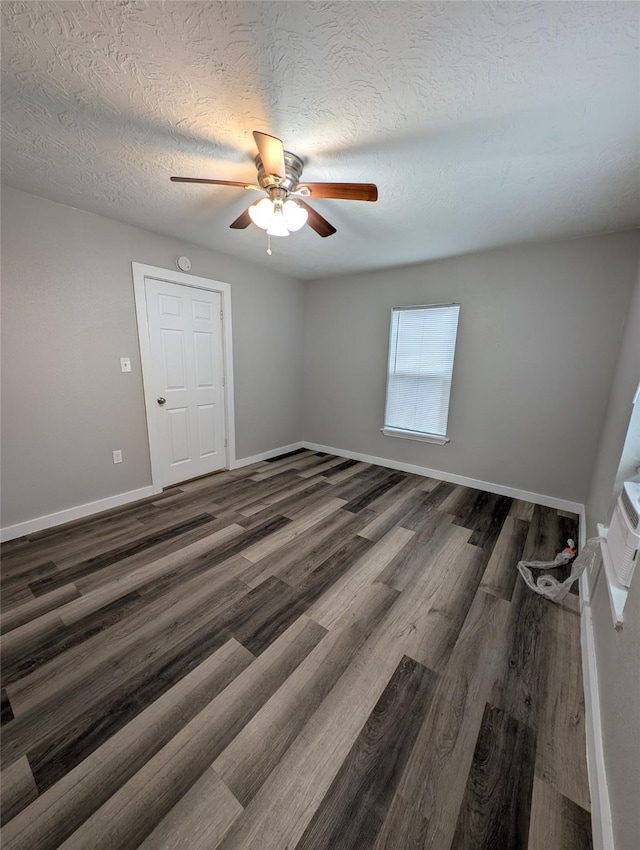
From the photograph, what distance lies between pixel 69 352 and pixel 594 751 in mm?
3700

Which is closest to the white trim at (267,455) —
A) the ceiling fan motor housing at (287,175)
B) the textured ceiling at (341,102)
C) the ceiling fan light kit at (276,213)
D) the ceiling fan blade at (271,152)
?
the textured ceiling at (341,102)

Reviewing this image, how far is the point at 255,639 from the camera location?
59.2 inches

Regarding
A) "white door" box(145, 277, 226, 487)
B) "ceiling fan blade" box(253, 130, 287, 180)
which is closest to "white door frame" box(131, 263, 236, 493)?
"white door" box(145, 277, 226, 487)

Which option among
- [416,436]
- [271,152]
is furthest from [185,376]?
[416,436]

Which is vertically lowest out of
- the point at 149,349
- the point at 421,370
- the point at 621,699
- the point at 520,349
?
the point at 621,699

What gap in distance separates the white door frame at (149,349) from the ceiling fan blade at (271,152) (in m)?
1.81

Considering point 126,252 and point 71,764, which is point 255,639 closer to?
point 71,764

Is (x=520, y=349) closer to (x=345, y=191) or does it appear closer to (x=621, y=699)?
(x=345, y=191)

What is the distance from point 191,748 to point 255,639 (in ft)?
1.50

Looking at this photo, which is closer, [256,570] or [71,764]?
[71,764]

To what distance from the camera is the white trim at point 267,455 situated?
12.8 ft

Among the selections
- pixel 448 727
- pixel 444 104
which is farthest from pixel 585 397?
pixel 448 727

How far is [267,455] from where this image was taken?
4.25 m

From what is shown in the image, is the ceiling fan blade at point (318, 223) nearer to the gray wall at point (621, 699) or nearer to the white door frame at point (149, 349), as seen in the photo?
the white door frame at point (149, 349)
